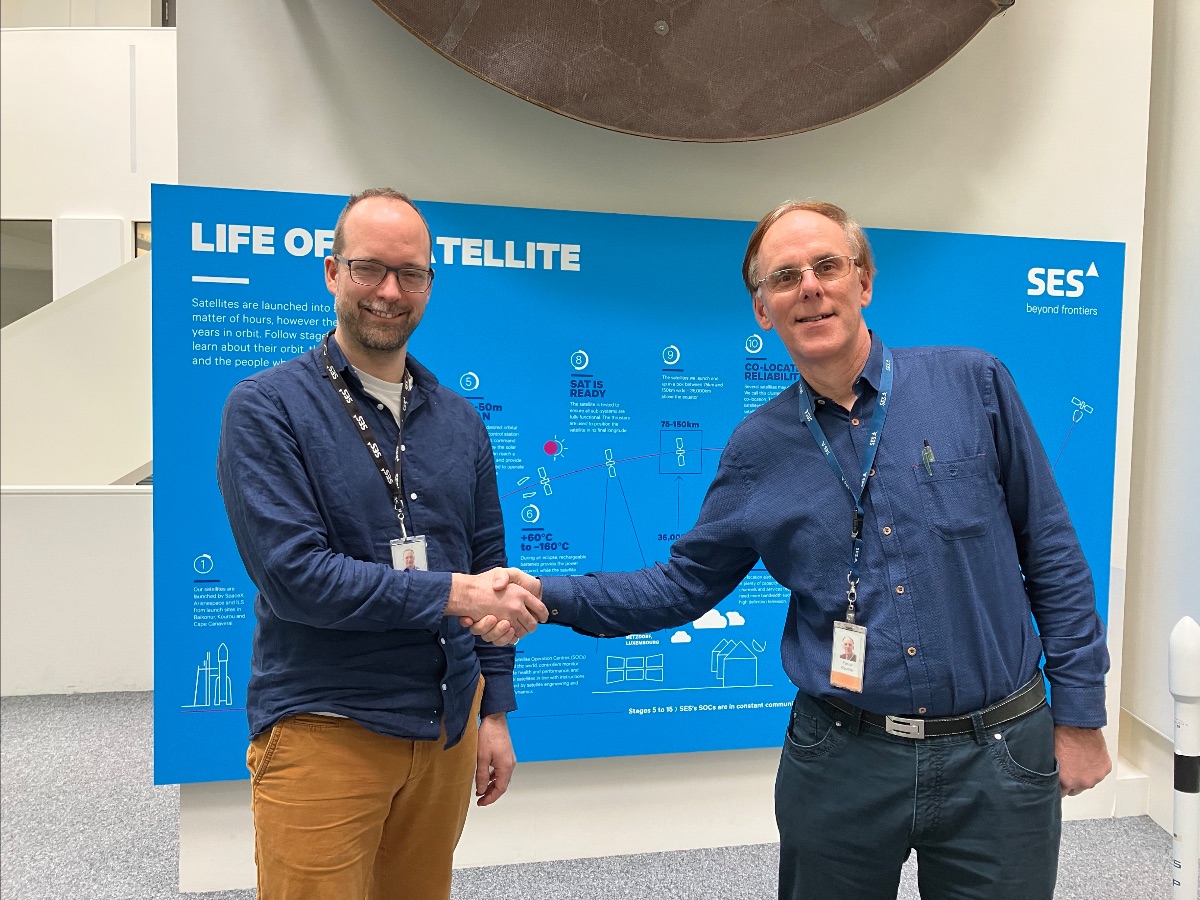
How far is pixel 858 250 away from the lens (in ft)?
4.83

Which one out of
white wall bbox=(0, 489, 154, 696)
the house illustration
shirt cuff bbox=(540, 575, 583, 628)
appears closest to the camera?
shirt cuff bbox=(540, 575, 583, 628)

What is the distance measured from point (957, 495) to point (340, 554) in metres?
1.04

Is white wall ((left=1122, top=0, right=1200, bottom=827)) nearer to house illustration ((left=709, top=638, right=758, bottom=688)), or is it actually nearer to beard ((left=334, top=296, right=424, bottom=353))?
house illustration ((left=709, top=638, right=758, bottom=688))

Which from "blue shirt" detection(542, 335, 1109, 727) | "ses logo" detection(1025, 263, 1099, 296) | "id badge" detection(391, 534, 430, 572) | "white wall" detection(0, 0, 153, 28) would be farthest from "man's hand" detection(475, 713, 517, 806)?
"white wall" detection(0, 0, 153, 28)

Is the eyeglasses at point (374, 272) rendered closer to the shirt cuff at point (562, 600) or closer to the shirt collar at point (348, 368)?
the shirt collar at point (348, 368)

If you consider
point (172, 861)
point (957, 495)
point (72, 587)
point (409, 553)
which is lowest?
point (172, 861)

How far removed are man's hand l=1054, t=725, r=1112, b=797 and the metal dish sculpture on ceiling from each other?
1.91 metres

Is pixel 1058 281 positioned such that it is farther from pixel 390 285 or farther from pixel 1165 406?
pixel 390 285

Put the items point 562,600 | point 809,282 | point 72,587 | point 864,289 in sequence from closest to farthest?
point 809,282 < point 864,289 < point 562,600 < point 72,587

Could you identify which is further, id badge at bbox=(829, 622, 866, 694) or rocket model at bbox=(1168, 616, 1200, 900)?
rocket model at bbox=(1168, 616, 1200, 900)

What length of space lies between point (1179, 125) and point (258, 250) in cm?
325

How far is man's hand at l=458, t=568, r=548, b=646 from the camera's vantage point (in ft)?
4.75

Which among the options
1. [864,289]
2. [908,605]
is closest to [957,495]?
[908,605]

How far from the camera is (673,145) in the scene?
2.65 m
